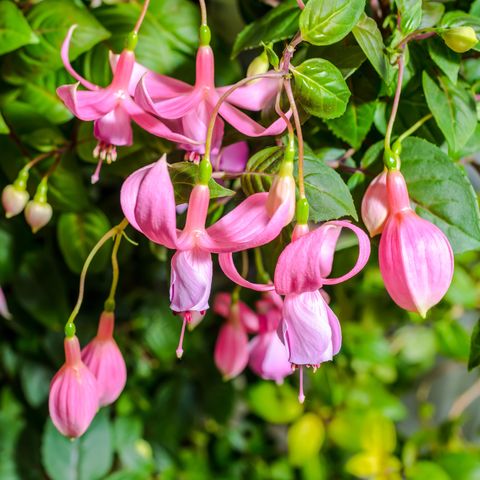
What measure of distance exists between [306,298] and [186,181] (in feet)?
0.37

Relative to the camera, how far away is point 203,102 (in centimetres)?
44

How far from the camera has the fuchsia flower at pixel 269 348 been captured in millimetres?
584

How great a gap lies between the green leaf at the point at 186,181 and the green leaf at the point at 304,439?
0.54 metres

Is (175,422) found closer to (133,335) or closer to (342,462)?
(133,335)

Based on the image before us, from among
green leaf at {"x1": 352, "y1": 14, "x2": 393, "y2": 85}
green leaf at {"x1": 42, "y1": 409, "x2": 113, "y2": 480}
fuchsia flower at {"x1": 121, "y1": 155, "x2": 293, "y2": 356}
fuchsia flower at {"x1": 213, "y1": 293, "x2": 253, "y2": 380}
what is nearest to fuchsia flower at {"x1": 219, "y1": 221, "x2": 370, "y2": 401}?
fuchsia flower at {"x1": 121, "y1": 155, "x2": 293, "y2": 356}

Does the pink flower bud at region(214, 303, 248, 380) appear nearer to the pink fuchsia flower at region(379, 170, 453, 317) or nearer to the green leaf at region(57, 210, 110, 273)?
the green leaf at region(57, 210, 110, 273)

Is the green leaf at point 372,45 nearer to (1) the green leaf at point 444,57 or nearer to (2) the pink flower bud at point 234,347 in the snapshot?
(1) the green leaf at point 444,57

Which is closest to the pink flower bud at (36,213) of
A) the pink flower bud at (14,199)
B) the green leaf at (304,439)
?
the pink flower bud at (14,199)

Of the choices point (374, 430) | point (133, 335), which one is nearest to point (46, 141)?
point (133, 335)

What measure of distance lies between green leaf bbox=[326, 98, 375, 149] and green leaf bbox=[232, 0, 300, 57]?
8cm

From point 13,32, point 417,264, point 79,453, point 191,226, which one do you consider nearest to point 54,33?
point 13,32

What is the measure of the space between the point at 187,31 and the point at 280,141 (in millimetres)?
179

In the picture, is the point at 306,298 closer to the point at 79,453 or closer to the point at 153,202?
the point at 153,202

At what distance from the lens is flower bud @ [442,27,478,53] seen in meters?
0.42
